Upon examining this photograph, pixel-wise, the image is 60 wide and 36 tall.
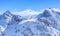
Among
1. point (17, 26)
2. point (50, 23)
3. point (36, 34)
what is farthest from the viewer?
point (50, 23)

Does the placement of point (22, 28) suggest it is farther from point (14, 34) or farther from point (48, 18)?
point (48, 18)

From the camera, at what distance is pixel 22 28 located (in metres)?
15.3

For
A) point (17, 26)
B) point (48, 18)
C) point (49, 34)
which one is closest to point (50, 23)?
point (48, 18)

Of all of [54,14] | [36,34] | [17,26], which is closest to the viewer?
[36,34]

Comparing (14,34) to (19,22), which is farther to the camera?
(19,22)

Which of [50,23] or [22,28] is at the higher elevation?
[50,23]

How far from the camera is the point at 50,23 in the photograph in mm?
17172

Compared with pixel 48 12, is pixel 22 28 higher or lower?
lower

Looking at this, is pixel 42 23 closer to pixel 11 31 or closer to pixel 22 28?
pixel 22 28

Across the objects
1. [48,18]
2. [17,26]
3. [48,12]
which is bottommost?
[17,26]

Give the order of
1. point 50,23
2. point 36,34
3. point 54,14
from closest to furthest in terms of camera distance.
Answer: point 36,34 < point 50,23 < point 54,14

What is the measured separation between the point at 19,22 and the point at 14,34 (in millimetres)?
1560

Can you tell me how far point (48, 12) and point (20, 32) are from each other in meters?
5.77

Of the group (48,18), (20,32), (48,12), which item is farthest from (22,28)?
(48,12)
